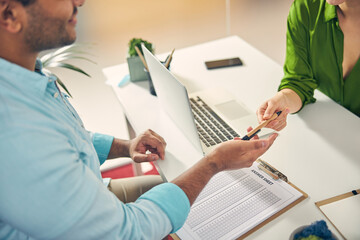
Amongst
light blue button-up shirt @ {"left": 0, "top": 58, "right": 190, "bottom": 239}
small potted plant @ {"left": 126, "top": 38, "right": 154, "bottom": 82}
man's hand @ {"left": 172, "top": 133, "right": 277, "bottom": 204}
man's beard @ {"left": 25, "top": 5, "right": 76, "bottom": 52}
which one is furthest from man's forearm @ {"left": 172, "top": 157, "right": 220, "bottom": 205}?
small potted plant @ {"left": 126, "top": 38, "right": 154, "bottom": 82}

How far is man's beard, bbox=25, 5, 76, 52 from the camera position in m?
0.70

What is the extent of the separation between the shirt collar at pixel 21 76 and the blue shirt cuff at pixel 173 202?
1.23ft

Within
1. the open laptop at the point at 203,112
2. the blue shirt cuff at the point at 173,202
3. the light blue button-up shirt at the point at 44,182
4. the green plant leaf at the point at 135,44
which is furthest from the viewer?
the green plant leaf at the point at 135,44

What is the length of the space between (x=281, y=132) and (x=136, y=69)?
71 cm

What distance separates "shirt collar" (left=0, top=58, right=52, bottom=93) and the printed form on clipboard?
1.65ft

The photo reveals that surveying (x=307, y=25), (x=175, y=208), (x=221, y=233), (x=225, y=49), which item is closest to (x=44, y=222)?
(x=175, y=208)

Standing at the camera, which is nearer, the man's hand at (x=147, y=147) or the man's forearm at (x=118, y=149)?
the man's hand at (x=147, y=147)

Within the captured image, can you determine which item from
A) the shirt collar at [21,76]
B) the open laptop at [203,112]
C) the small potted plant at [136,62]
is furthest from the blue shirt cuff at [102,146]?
the shirt collar at [21,76]

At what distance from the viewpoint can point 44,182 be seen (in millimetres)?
646

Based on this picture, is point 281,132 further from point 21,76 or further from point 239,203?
point 21,76

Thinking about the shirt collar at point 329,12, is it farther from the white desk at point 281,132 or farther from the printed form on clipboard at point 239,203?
the printed form on clipboard at point 239,203

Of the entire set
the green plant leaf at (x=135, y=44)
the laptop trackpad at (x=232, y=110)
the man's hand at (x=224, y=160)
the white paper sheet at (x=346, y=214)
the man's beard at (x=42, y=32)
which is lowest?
the white paper sheet at (x=346, y=214)

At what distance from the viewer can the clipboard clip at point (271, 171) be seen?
96 cm

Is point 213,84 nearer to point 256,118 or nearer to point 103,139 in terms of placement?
point 256,118
